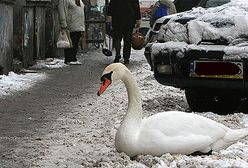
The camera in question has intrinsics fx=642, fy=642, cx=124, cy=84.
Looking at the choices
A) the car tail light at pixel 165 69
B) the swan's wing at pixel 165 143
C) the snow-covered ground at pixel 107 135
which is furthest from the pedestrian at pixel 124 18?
the swan's wing at pixel 165 143

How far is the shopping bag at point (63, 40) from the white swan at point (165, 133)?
9424 mm

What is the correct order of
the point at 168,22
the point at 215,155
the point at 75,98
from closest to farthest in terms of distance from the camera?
the point at 215,155
the point at 168,22
the point at 75,98

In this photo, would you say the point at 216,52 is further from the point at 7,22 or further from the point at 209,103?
the point at 7,22

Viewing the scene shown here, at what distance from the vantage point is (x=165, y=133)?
17.6 ft

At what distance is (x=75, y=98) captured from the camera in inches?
399

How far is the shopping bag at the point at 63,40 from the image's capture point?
15.1 m

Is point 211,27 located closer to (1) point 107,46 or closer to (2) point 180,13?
(2) point 180,13

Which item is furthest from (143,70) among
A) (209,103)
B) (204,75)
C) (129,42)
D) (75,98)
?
(204,75)

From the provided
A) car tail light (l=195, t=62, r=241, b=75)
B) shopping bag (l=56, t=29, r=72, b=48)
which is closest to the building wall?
shopping bag (l=56, t=29, r=72, b=48)

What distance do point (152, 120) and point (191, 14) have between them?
3.34 m

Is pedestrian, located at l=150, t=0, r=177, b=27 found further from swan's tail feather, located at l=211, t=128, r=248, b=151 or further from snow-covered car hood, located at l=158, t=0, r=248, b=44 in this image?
swan's tail feather, located at l=211, t=128, r=248, b=151

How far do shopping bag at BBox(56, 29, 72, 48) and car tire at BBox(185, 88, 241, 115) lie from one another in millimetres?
6789

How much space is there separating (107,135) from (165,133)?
1565 mm

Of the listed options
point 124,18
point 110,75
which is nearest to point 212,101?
point 110,75
